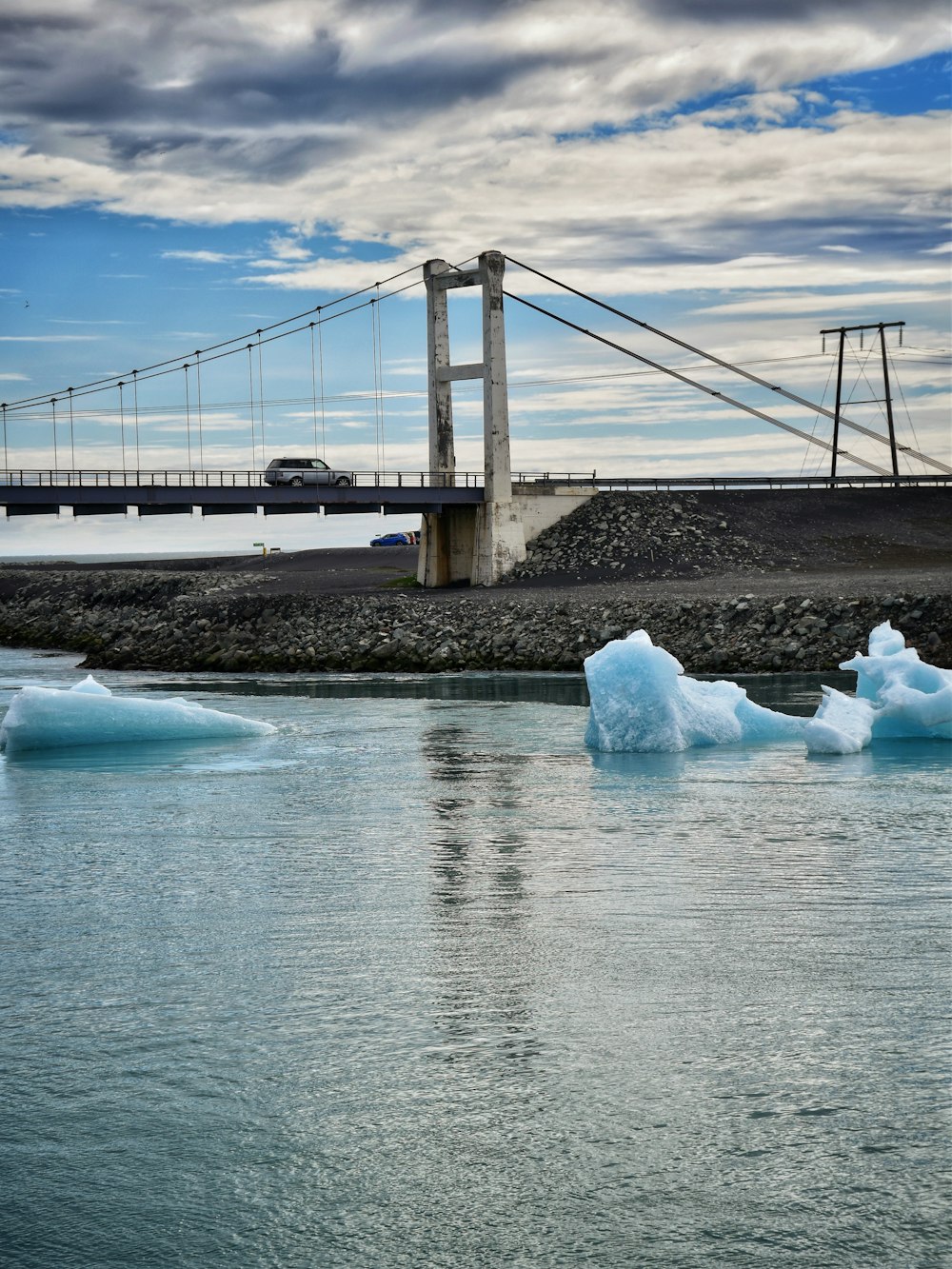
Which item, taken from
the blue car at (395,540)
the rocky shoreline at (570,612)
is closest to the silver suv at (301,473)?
the rocky shoreline at (570,612)

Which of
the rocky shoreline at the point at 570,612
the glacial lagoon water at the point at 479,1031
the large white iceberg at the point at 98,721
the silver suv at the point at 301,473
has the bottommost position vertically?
the glacial lagoon water at the point at 479,1031

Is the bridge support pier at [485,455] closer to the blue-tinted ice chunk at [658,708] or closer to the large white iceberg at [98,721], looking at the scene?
the large white iceberg at [98,721]

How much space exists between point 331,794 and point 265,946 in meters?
7.23

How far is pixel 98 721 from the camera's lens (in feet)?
75.0

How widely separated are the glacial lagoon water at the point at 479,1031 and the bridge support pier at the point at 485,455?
35.4 meters

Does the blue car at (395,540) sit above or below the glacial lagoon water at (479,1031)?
above

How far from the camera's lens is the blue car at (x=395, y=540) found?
85.2m

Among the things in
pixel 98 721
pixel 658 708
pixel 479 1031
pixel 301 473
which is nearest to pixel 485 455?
pixel 301 473

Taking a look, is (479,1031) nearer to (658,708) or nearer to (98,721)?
(658,708)

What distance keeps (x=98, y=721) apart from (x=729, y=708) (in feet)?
32.4

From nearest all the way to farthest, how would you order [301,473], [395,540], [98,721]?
[98,721]
[301,473]
[395,540]

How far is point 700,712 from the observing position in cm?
2164

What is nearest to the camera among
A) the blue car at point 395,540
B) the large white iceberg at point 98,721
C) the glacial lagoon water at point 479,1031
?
the glacial lagoon water at point 479,1031

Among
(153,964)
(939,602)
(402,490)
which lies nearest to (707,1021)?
(153,964)
